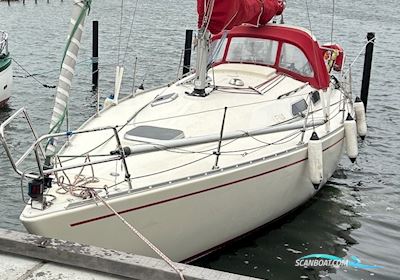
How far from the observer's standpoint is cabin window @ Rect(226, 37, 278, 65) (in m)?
10.3

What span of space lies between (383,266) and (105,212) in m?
4.33

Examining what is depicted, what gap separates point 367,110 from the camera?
17.3 metres

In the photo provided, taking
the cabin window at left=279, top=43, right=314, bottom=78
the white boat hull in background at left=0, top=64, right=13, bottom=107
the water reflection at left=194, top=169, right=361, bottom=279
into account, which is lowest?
the water reflection at left=194, top=169, right=361, bottom=279

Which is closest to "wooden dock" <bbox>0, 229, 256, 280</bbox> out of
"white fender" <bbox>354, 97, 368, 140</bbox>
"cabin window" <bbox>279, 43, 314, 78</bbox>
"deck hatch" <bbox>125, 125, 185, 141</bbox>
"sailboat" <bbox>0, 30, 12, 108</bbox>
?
"deck hatch" <bbox>125, 125, 185, 141</bbox>

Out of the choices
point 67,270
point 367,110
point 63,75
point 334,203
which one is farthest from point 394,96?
point 67,270

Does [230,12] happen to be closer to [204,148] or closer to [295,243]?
[204,148]

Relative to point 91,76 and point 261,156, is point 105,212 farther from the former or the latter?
point 91,76

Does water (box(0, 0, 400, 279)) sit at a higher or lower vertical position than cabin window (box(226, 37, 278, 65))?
lower

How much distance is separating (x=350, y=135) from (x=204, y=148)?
3184 millimetres

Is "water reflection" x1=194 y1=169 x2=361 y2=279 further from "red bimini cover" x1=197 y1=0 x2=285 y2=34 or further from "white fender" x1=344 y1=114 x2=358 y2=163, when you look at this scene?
"red bimini cover" x1=197 y1=0 x2=285 y2=34

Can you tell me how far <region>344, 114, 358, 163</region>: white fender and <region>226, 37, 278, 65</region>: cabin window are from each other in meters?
1.78

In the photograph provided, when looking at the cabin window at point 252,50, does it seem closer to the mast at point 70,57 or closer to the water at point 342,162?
the water at point 342,162

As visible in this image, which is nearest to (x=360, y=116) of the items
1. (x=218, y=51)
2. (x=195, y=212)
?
(x=218, y=51)

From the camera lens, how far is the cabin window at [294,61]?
10156 millimetres
